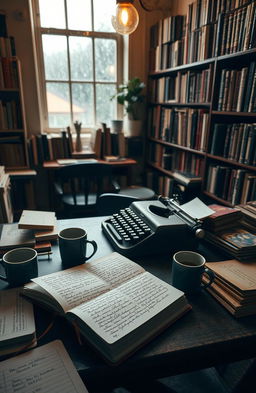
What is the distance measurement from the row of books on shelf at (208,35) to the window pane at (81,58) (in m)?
0.77

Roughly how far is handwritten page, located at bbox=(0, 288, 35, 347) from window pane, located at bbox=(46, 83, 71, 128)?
2763 millimetres

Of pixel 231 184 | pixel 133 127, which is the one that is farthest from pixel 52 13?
pixel 231 184

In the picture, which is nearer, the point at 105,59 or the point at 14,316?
the point at 14,316

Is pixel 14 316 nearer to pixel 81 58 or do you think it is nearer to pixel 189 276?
pixel 189 276

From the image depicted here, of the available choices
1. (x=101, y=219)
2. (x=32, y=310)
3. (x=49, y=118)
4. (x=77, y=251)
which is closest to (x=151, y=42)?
(x=49, y=118)

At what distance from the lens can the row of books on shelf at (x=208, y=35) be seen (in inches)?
65.6

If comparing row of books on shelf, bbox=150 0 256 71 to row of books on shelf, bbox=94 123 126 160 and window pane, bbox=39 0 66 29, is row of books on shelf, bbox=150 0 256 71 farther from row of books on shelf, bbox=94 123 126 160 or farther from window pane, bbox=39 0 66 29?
window pane, bbox=39 0 66 29

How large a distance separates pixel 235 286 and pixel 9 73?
2549 mm

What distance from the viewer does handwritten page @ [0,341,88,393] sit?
20.7 inches

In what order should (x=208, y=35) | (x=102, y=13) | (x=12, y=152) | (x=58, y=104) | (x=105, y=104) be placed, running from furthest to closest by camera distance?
1. (x=105, y=104)
2. (x=58, y=104)
3. (x=102, y=13)
4. (x=12, y=152)
5. (x=208, y=35)

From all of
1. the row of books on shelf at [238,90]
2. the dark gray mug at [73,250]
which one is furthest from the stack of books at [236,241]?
the row of books on shelf at [238,90]

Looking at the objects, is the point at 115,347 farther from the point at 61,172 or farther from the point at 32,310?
the point at 61,172

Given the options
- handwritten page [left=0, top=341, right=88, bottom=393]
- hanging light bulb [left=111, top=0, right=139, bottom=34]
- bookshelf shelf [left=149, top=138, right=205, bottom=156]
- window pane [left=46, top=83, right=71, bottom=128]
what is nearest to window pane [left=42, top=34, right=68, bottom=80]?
window pane [left=46, top=83, right=71, bottom=128]

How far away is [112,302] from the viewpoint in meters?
0.69
